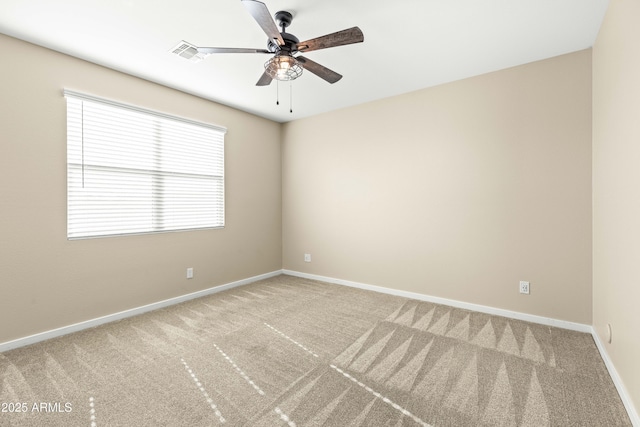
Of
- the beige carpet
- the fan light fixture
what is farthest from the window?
the fan light fixture

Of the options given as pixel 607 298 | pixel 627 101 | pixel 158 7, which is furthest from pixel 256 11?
pixel 607 298

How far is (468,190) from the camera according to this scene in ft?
10.7

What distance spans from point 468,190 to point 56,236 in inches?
168

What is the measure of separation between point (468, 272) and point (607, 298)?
1216 mm

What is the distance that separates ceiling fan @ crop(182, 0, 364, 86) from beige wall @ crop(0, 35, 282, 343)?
5.45ft

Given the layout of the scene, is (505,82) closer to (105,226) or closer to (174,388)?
(174,388)

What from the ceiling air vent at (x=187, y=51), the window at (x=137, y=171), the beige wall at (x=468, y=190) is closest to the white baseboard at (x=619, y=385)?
the beige wall at (x=468, y=190)

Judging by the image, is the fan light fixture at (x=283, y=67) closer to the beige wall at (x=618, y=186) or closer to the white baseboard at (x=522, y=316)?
the beige wall at (x=618, y=186)

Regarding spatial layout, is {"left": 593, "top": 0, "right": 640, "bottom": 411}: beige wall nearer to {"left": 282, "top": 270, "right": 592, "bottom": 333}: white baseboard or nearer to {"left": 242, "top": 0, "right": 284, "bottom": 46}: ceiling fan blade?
{"left": 282, "top": 270, "right": 592, "bottom": 333}: white baseboard

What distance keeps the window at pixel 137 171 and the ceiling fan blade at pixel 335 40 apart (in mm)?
2288

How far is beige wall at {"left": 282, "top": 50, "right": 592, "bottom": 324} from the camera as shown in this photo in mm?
2711

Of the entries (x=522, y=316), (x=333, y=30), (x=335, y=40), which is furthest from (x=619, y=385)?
(x=333, y=30)

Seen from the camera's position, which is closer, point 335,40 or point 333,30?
point 335,40

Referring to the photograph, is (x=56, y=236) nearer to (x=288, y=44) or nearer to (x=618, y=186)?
(x=288, y=44)
